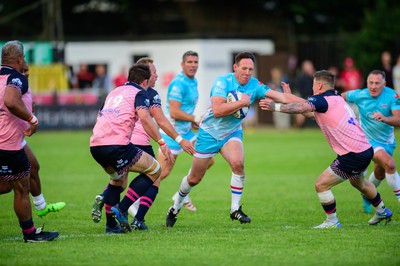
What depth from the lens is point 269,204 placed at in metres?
14.0

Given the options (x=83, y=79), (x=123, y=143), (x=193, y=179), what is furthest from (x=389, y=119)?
(x=83, y=79)

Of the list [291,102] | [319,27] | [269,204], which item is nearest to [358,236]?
[291,102]

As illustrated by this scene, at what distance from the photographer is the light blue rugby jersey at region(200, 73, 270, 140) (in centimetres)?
1157

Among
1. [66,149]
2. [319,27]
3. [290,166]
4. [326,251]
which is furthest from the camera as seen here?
[319,27]

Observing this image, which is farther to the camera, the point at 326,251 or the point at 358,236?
the point at 358,236

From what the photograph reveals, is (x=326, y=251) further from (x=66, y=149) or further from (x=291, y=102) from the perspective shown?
(x=66, y=149)

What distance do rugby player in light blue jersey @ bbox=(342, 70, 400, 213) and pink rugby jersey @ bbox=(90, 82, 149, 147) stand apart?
3.74 meters

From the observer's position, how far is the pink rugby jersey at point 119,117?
10.4 metres

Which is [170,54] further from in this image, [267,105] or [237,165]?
[267,105]

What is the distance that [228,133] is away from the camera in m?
11.8

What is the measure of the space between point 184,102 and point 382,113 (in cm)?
330

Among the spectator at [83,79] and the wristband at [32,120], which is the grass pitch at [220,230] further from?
the spectator at [83,79]

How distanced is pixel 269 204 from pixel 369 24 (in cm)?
2041

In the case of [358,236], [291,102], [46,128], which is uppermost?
[291,102]
